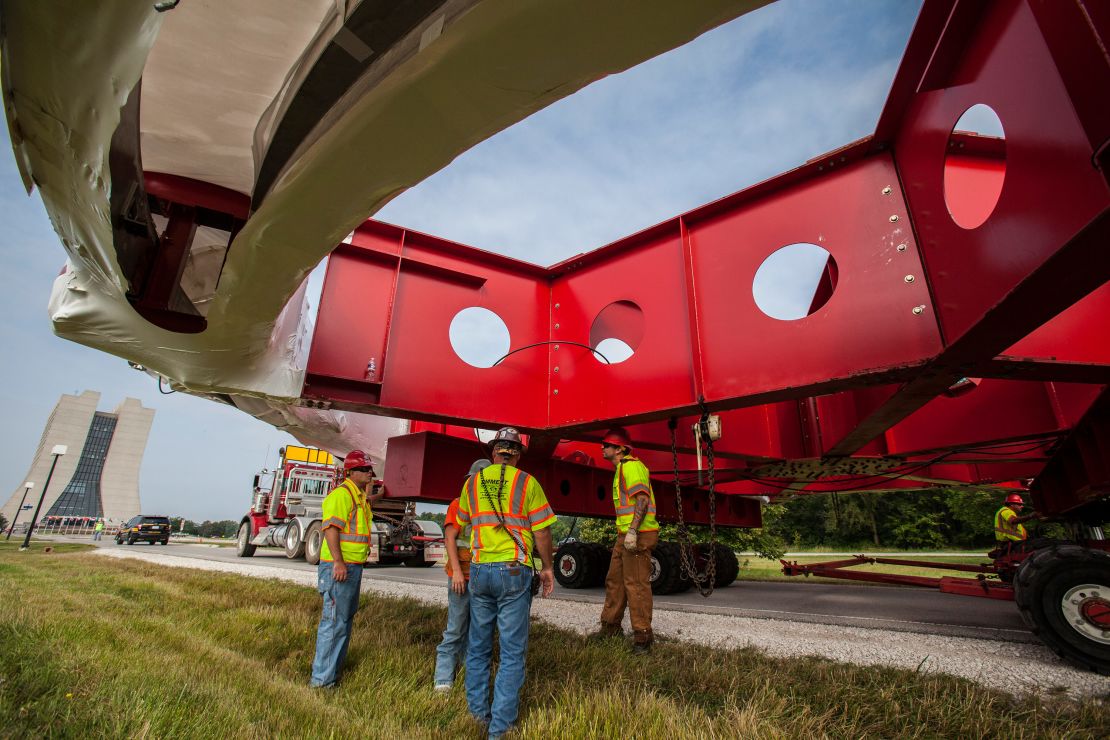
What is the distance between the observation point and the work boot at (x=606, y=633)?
172 inches

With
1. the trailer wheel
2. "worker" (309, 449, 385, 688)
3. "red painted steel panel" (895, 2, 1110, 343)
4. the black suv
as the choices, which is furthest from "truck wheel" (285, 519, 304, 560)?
the black suv

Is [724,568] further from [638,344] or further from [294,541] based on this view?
[294,541]

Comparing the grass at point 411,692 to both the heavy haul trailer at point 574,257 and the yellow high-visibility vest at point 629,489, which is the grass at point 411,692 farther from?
the heavy haul trailer at point 574,257

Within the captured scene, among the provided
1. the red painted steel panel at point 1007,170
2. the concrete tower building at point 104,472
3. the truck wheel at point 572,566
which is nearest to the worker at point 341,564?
the red painted steel panel at point 1007,170

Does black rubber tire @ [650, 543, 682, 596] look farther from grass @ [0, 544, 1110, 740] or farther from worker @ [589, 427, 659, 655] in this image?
grass @ [0, 544, 1110, 740]

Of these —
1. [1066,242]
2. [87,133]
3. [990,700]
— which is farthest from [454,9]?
[990,700]

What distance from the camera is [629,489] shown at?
444 cm

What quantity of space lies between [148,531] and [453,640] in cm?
3630

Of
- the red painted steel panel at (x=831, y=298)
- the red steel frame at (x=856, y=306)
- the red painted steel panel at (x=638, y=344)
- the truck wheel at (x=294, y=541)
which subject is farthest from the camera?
the truck wheel at (x=294, y=541)

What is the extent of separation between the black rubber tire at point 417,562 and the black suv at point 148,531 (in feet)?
79.9

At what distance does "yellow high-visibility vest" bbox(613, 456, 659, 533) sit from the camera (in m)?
4.42

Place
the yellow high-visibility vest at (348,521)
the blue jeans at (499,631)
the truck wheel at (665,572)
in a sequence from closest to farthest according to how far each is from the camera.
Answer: the blue jeans at (499,631)
the yellow high-visibility vest at (348,521)
the truck wheel at (665,572)

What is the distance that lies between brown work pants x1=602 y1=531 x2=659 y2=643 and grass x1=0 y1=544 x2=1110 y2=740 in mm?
267

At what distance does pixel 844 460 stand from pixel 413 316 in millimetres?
5113
